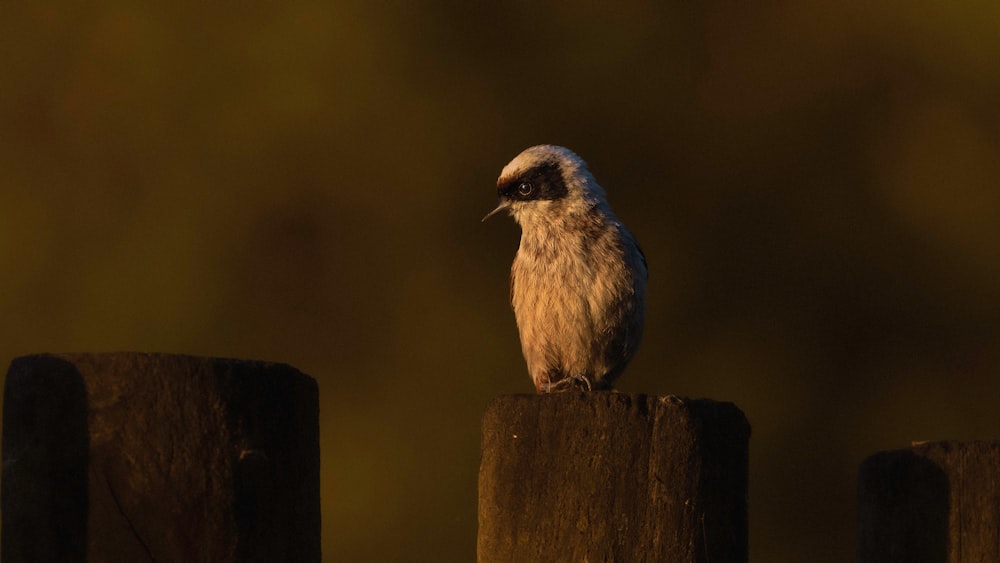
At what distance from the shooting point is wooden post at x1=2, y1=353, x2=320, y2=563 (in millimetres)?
2877

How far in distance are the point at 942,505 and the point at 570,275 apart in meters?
2.42

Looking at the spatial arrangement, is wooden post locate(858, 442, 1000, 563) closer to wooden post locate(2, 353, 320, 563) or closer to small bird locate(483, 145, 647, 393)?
wooden post locate(2, 353, 320, 563)

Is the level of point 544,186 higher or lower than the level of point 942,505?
higher

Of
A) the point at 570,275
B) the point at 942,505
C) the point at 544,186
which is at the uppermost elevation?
the point at 544,186

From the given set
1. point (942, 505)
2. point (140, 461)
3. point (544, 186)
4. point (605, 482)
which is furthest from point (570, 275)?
point (140, 461)

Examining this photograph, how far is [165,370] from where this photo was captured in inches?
113

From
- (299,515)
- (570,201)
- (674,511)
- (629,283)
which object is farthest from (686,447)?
(570,201)

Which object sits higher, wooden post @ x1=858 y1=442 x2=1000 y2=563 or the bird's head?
the bird's head

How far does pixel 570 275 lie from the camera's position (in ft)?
18.8

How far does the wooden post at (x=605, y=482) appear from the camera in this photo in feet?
10.6

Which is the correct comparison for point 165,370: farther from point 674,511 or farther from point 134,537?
point 674,511

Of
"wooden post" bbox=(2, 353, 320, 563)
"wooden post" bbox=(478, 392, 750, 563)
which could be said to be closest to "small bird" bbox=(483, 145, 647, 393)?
"wooden post" bbox=(478, 392, 750, 563)

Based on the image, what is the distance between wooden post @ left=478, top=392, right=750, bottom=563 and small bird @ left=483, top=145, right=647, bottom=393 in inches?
82.9

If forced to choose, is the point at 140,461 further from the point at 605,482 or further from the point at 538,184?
the point at 538,184
